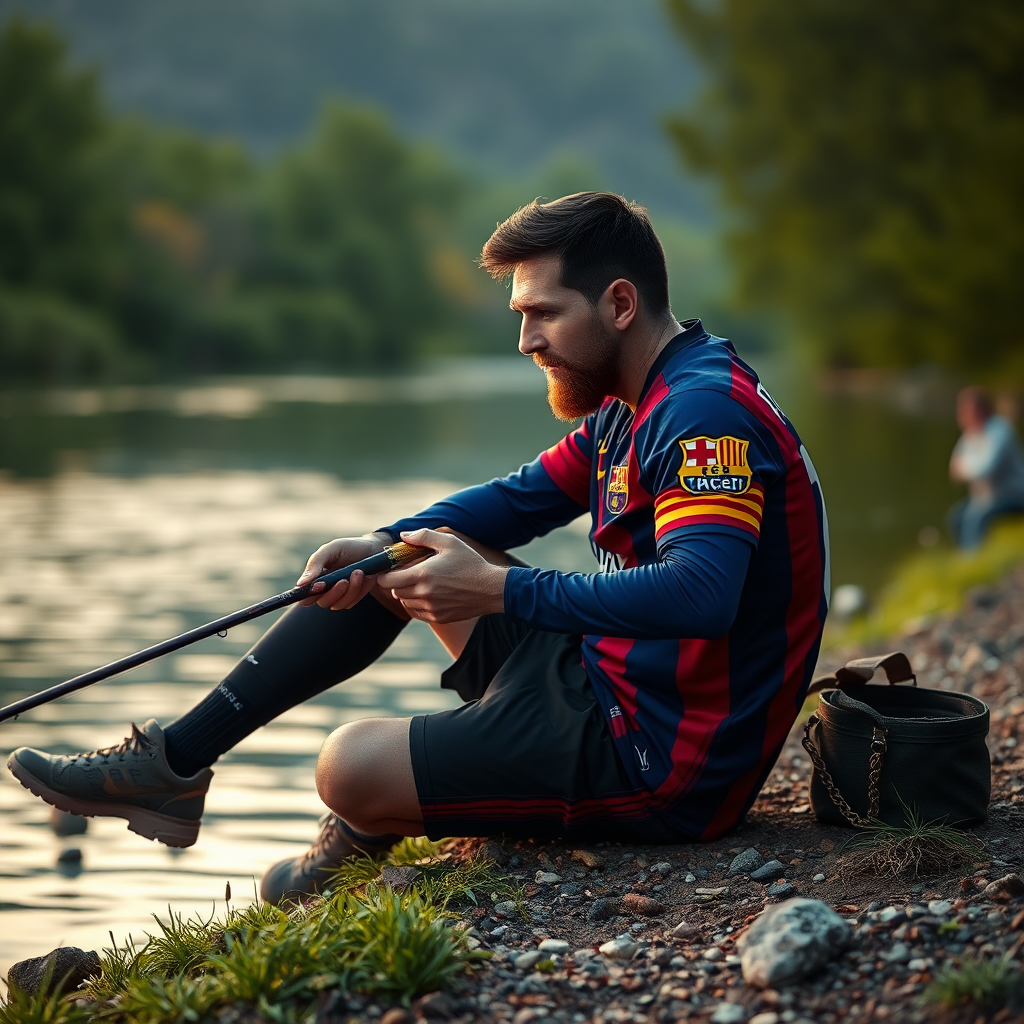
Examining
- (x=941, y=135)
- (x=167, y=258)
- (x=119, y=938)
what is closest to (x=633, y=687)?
(x=119, y=938)

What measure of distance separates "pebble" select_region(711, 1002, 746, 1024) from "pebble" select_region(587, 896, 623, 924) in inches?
23.7

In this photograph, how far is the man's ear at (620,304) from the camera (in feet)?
10.9

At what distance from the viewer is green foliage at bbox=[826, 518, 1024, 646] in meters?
7.66

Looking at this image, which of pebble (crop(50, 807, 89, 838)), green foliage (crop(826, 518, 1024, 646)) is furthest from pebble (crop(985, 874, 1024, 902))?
green foliage (crop(826, 518, 1024, 646))

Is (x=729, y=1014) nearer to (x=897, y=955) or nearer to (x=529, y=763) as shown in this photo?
(x=897, y=955)

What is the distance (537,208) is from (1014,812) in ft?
6.35

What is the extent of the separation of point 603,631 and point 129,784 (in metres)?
1.29

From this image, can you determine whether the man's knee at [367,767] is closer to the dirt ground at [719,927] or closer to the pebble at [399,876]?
the pebble at [399,876]

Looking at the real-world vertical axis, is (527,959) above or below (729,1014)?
above

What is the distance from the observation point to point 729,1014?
2.58 metres

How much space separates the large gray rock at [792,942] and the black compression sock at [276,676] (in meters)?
1.33

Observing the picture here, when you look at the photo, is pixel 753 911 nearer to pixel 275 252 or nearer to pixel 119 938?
pixel 119 938

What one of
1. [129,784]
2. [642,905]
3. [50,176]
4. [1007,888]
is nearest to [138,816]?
[129,784]

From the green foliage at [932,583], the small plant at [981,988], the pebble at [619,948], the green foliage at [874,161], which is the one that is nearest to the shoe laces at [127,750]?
the pebble at [619,948]
